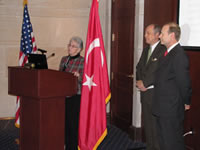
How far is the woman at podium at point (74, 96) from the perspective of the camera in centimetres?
348

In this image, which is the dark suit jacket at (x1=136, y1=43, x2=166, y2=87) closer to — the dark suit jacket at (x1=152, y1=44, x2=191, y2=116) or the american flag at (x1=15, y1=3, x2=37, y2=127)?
the dark suit jacket at (x1=152, y1=44, x2=191, y2=116)

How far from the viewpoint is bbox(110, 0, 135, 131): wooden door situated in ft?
16.1

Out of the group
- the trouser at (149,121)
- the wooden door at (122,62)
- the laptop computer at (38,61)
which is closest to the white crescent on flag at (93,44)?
the laptop computer at (38,61)

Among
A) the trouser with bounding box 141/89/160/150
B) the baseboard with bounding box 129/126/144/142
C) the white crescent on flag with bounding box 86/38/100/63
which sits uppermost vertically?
the white crescent on flag with bounding box 86/38/100/63

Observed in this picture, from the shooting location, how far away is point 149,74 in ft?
11.5

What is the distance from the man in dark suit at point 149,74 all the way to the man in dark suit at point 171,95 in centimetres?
39

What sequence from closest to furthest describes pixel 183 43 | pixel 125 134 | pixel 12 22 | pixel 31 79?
pixel 31 79 < pixel 183 43 < pixel 125 134 < pixel 12 22

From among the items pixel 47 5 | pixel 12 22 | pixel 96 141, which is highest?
pixel 47 5

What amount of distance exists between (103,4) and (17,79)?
3.57m

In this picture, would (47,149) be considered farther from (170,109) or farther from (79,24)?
(79,24)

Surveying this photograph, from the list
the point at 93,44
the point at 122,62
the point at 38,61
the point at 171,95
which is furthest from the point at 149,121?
the point at 122,62

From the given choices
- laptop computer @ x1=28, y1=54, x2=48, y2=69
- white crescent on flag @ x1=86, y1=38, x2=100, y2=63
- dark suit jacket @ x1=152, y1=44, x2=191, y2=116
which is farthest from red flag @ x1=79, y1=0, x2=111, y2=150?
dark suit jacket @ x1=152, y1=44, x2=191, y2=116

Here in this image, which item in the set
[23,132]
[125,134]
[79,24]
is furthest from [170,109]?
[79,24]

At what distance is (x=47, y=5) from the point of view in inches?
233
